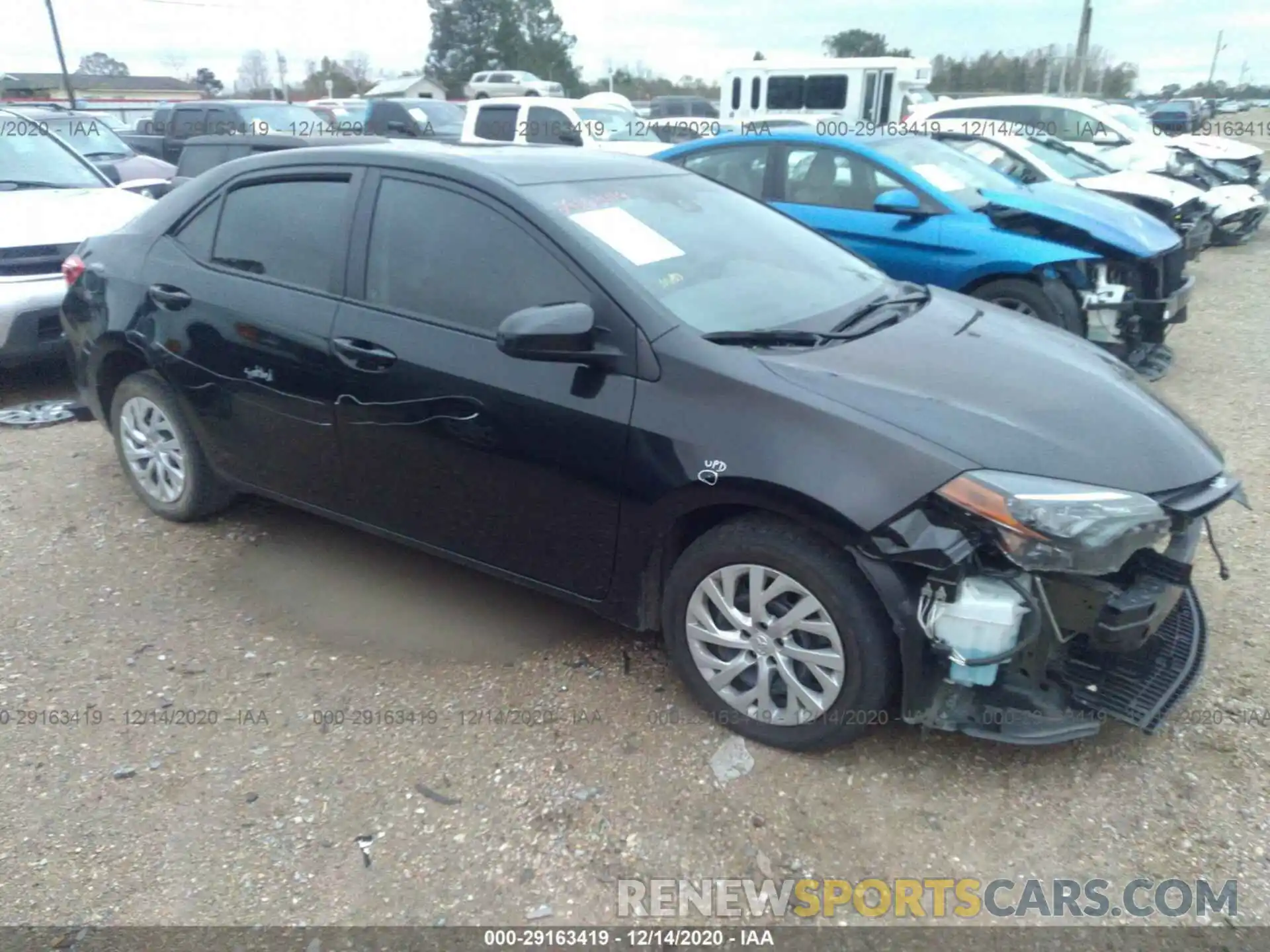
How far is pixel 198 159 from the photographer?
935 centimetres

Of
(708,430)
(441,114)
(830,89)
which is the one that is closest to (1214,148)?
(830,89)

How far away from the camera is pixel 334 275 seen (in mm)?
3537

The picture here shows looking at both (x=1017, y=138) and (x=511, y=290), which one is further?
(x=1017, y=138)

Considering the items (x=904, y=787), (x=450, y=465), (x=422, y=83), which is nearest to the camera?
(x=904, y=787)

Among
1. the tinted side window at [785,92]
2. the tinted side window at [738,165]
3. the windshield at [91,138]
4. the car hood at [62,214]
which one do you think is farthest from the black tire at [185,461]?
the tinted side window at [785,92]

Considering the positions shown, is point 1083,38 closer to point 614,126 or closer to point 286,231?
point 614,126

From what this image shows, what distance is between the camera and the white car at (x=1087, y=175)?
8445 mm

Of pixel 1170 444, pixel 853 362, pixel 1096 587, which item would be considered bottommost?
pixel 1096 587

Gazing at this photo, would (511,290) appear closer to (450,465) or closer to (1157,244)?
(450,465)

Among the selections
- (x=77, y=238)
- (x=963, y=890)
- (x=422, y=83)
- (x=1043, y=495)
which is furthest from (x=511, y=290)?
(x=422, y=83)

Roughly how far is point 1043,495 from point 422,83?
51.2 meters

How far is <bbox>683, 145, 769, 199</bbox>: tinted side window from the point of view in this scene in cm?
718

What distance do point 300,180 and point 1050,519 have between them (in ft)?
9.57

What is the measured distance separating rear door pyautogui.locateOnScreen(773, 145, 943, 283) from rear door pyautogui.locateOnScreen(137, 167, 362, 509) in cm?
330
